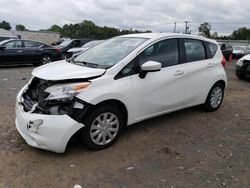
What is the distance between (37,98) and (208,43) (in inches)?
142

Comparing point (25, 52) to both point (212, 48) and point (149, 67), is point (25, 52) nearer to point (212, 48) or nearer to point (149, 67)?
point (212, 48)

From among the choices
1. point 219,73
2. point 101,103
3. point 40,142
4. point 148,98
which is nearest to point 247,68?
point 219,73

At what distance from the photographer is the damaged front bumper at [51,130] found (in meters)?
3.46

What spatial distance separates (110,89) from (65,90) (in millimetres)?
611

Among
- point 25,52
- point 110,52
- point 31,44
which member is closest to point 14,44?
point 25,52

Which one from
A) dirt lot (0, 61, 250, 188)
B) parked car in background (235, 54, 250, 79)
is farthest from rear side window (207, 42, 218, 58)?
parked car in background (235, 54, 250, 79)

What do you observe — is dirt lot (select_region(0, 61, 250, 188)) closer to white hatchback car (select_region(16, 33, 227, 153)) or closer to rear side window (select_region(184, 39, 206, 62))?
white hatchback car (select_region(16, 33, 227, 153))

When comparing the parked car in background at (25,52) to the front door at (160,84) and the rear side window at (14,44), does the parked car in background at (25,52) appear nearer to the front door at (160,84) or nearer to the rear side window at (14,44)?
the rear side window at (14,44)

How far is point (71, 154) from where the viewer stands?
12.5 ft

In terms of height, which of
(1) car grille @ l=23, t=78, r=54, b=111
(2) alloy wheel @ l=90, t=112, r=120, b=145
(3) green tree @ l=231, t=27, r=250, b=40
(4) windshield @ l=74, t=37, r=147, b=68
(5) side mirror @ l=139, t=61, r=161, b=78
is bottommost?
(2) alloy wheel @ l=90, t=112, r=120, b=145

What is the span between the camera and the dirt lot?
3.24 m

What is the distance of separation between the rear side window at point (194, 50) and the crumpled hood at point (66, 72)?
195 cm

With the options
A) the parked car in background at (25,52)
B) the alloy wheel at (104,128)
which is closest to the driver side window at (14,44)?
the parked car in background at (25,52)

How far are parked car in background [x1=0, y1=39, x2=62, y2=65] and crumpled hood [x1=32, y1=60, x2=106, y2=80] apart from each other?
9.18 meters
